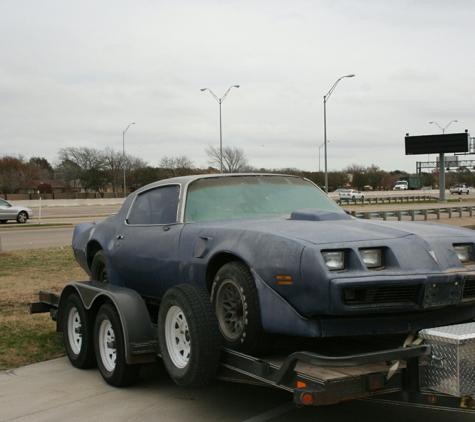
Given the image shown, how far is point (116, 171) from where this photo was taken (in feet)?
285

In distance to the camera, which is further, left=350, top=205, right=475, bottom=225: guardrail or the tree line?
the tree line

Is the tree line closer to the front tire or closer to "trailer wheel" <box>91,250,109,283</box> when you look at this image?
the front tire

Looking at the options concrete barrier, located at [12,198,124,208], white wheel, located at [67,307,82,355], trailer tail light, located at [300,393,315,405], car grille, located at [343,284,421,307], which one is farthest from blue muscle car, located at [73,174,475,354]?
concrete barrier, located at [12,198,124,208]

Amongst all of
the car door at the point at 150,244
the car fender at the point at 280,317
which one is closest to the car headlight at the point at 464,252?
the car fender at the point at 280,317

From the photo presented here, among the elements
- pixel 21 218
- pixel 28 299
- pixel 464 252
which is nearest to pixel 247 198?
pixel 464 252

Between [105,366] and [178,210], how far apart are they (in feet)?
5.03

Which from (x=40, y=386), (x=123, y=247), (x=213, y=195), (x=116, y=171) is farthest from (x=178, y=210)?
(x=116, y=171)

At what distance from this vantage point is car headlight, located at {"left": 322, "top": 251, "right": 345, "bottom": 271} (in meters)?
3.88

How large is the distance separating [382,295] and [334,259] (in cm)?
38

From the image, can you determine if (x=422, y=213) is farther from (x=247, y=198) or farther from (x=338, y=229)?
(x=338, y=229)

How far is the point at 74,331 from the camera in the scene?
623cm

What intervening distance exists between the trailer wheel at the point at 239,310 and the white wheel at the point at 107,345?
4.29ft

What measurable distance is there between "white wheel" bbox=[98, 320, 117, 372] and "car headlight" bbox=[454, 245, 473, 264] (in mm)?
2914

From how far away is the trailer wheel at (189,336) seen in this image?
4.27 m
